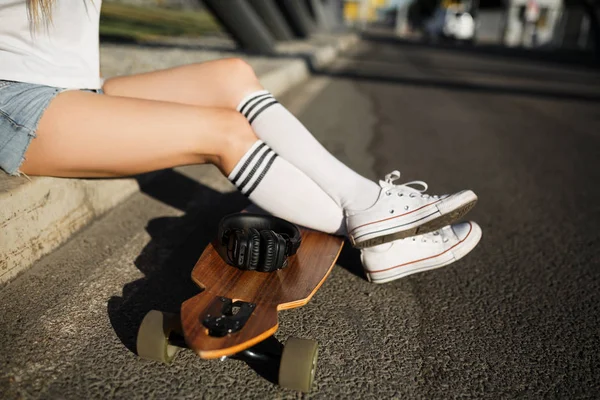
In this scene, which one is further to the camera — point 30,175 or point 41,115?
point 30,175

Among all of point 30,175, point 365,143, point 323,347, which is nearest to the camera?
point 323,347

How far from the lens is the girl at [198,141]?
1.64 metres

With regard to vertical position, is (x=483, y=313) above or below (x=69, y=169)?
A: below

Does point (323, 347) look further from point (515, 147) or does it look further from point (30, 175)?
point (515, 147)

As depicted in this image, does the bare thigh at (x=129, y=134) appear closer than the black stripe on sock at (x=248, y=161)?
Yes

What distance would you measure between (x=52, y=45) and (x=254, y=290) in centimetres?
114

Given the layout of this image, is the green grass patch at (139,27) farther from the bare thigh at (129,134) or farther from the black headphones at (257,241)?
the black headphones at (257,241)

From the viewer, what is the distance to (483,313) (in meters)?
1.86

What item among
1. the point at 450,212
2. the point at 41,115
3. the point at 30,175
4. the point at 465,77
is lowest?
the point at 465,77

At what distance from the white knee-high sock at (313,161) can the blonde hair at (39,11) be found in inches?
32.1

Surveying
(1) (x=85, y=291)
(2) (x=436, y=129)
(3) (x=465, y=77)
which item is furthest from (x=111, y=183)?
(3) (x=465, y=77)

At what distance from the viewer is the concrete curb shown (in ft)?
5.81

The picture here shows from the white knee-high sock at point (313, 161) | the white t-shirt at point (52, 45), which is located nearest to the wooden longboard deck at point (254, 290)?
the white knee-high sock at point (313, 161)

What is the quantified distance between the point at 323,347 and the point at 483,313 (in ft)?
2.24
